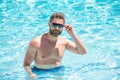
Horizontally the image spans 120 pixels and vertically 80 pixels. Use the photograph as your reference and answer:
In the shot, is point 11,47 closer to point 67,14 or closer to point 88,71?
point 88,71

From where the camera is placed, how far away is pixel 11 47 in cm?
692

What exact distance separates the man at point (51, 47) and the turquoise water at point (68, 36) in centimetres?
24

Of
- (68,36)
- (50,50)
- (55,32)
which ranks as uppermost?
(55,32)

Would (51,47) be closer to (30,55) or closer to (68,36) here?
(30,55)

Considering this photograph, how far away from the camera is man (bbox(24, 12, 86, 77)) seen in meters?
4.64

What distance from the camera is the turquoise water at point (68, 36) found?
5.64 meters

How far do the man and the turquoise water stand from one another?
24 cm

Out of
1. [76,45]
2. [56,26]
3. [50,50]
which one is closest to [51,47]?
[50,50]

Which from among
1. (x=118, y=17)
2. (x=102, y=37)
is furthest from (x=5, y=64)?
(x=118, y=17)

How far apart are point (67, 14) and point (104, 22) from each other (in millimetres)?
1243

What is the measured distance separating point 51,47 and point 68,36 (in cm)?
245

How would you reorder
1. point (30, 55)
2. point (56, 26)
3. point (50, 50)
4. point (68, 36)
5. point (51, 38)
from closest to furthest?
point (56, 26) → point (30, 55) → point (51, 38) → point (50, 50) → point (68, 36)

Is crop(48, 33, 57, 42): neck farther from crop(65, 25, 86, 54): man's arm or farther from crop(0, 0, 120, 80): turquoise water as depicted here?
crop(0, 0, 120, 80): turquoise water

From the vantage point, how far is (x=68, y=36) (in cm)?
746
